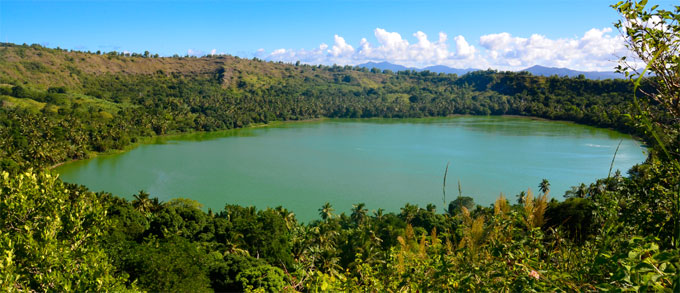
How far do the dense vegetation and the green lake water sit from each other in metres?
4.66

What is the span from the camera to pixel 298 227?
29.7 m

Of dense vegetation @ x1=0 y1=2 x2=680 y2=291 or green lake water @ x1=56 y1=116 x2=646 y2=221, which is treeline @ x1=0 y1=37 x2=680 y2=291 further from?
green lake water @ x1=56 y1=116 x2=646 y2=221

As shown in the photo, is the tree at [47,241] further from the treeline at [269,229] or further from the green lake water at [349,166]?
the green lake water at [349,166]

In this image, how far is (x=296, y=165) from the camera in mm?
57781

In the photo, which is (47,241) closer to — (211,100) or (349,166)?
(349,166)

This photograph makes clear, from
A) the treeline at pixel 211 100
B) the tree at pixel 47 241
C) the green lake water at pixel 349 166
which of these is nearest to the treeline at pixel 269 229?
the tree at pixel 47 241

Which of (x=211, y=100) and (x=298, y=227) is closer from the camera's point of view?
(x=298, y=227)

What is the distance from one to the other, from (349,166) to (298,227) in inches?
1133

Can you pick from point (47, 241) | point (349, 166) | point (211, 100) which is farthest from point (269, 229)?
point (211, 100)

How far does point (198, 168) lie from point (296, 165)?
1313 cm

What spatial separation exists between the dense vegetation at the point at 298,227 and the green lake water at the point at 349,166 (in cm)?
466

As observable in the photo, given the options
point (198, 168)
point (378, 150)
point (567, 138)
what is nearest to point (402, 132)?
point (378, 150)

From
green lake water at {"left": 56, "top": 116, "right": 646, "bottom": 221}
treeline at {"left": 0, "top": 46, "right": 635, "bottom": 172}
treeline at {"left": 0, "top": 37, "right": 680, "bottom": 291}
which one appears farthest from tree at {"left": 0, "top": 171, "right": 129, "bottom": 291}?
treeline at {"left": 0, "top": 46, "right": 635, "bottom": 172}

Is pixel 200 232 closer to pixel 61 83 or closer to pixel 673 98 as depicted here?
pixel 673 98
